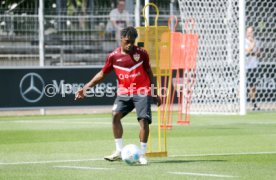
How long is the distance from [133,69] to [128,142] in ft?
12.2

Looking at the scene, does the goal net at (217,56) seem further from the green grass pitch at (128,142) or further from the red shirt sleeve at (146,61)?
the red shirt sleeve at (146,61)

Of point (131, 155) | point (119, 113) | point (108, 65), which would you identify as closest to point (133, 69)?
point (108, 65)

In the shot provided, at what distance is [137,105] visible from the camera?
1296cm

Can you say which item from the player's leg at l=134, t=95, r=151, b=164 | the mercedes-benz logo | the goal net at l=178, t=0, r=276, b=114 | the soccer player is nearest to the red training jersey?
the soccer player

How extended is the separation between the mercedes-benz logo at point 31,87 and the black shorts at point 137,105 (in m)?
11.4

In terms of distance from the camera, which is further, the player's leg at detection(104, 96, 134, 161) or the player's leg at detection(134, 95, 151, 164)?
the player's leg at detection(104, 96, 134, 161)

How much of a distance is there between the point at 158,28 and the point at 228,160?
7.96 ft

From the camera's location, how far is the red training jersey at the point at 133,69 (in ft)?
42.4

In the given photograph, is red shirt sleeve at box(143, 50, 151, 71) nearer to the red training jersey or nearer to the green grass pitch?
the red training jersey

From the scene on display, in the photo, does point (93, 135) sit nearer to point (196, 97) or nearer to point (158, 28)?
point (158, 28)

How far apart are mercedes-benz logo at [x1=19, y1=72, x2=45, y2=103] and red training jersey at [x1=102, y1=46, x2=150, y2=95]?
37.8 feet

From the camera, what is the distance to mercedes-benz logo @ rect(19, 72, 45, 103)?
79.5 feet

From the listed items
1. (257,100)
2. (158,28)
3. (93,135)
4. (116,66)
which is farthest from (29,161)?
(257,100)

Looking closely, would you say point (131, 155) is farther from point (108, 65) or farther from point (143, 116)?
point (108, 65)
